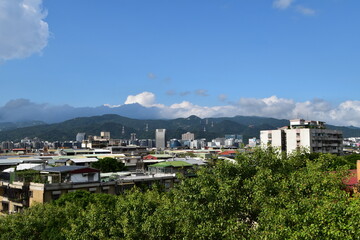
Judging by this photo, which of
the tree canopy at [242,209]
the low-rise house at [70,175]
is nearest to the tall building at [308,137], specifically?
the low-rise house at [70,175]

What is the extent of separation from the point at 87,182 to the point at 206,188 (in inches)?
1113

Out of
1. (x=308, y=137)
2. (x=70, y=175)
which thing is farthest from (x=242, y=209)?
(x=308, y=137)

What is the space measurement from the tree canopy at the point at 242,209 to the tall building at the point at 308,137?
9102 centimetres

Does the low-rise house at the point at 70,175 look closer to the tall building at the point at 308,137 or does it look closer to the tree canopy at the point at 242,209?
the tree canopy at the point at 242,209

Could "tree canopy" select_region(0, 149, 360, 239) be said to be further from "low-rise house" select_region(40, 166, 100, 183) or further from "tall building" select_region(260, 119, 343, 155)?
"tall building" select_region(260, 119, 343, 155)

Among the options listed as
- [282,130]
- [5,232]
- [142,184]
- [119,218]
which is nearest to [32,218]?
[5,232]

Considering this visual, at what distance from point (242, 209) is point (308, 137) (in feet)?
327

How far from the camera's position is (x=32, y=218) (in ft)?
99.5

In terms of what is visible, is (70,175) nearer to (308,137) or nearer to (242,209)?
(242,209)

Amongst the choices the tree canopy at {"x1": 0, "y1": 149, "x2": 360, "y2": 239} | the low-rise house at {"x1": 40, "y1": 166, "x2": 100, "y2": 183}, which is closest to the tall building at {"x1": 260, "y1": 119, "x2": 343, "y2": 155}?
the low-rise house at {"x1": 40, "y1": 166, "x2": 100, "y2": 183}

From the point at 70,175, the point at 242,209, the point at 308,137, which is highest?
the point at 308,137

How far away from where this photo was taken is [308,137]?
11400 centimetres

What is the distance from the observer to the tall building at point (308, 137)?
115 metres

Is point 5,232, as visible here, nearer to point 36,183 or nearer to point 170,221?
point 36,183
